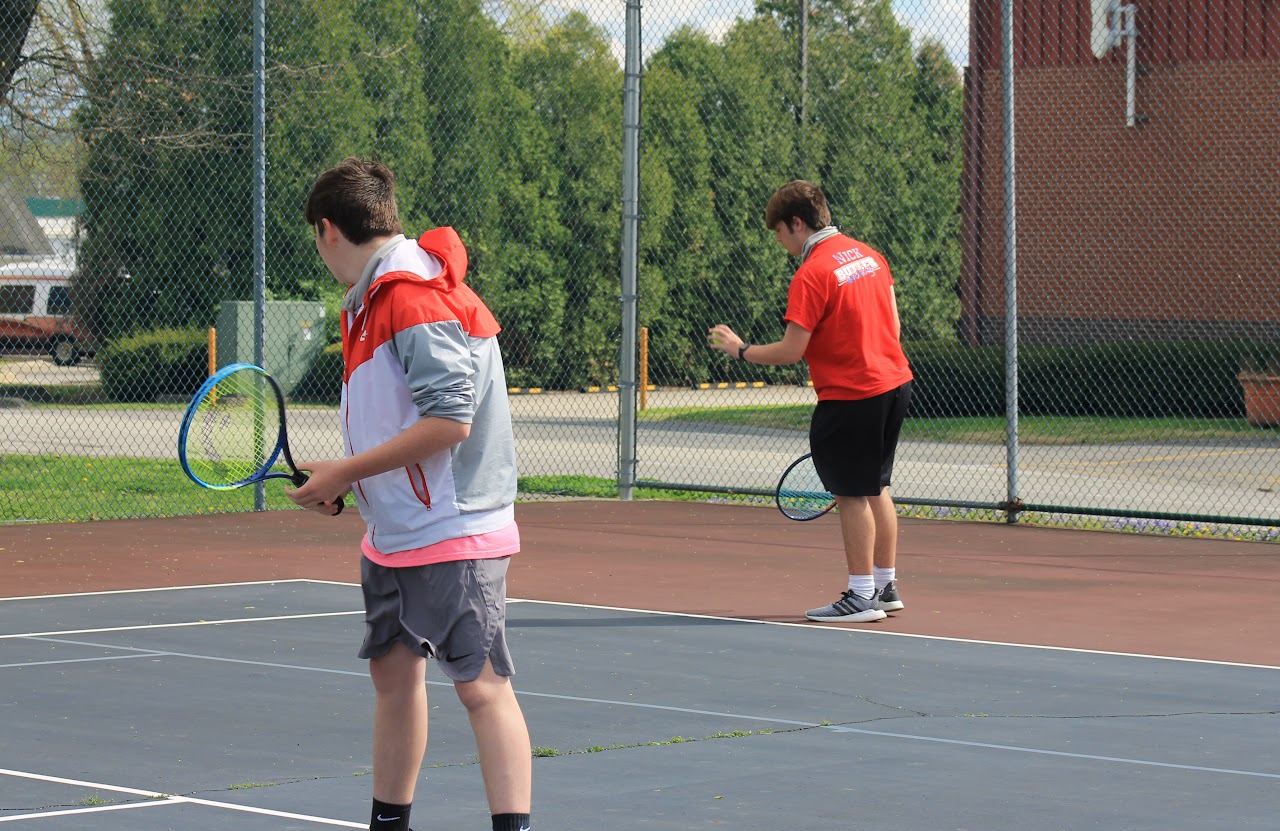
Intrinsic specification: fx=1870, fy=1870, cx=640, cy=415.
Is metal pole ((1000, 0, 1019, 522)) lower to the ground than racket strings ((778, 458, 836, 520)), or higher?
higher

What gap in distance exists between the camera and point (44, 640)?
7238 millimetres

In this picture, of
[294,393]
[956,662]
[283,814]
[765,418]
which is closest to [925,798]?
[283,814]

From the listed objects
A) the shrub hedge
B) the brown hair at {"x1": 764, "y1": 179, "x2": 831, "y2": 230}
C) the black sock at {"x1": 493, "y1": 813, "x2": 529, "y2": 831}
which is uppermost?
the brown hair at {"x1": 764, "y1": 179, "x2": 831, "y2": 230}

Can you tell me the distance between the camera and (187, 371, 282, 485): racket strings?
4.86m

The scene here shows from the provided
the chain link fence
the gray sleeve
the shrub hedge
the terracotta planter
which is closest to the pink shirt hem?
the gray sleeve

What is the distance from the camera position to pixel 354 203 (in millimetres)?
3969

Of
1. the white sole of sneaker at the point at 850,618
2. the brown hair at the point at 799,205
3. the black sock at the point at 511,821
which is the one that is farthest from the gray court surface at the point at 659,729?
the brown hair at the point at 799,205

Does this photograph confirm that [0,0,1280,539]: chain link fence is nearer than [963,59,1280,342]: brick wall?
Yes

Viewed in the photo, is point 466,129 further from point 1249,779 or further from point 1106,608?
point 1249,779

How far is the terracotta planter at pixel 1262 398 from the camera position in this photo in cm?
1994

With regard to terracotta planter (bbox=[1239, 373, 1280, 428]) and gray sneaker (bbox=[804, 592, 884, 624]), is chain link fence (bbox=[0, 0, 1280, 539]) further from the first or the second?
gray sneaker (bbox=[804, 592, 884, 624])

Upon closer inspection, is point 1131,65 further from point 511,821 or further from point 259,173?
point 511,821

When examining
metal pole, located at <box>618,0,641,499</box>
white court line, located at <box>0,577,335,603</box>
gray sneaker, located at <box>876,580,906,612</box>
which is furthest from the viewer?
metal pole, located at <box>618,0,641,499</box>

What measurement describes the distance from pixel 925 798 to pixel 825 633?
2.86m
